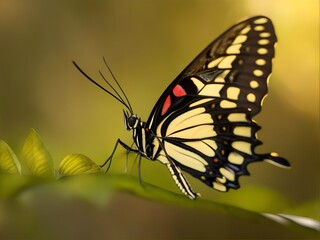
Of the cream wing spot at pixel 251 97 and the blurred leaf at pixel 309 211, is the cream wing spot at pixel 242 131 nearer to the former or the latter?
the cream wing spot at pixel 251 97

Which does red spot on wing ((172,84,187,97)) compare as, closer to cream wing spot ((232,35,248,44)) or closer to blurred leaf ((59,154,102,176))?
cream wing spot ((232,35,248,44))

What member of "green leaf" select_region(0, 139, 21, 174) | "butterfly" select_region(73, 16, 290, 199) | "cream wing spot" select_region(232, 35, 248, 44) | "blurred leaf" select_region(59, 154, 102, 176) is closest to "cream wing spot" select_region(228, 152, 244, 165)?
"butterfly" select_region(73, 16, 290, 199)

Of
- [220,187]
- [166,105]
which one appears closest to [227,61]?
[166,105]

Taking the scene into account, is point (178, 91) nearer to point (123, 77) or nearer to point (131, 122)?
point (131, 122)

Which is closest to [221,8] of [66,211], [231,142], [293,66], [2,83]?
[293,66]

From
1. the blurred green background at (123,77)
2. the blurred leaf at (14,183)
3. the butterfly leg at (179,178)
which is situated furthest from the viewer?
the blurred green background at (123,77)

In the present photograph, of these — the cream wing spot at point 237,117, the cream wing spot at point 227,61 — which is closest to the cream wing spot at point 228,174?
the cream wing spot at point 237,117
